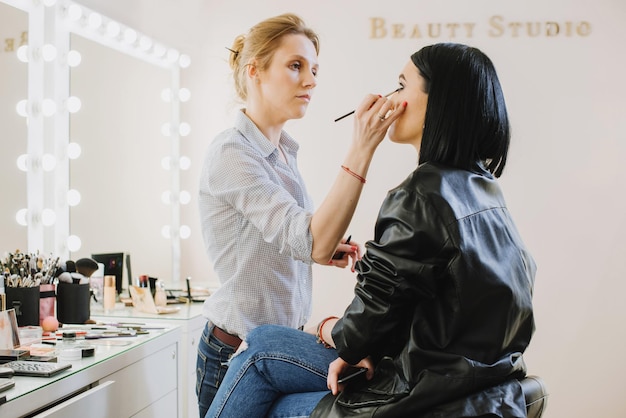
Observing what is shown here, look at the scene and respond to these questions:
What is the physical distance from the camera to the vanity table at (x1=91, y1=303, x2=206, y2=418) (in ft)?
6.84

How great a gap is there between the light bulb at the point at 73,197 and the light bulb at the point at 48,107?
0.29 meters

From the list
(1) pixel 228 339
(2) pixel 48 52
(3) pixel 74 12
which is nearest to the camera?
(1) pixel 228 339

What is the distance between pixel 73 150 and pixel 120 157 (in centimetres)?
32

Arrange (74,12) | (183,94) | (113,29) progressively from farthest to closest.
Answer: (183,94) < (113,29) < (74,12)

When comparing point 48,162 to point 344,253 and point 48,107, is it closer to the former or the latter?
point 48,107

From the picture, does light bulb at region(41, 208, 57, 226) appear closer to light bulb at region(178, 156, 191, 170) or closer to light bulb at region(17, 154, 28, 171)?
light bulb at region(17, 154, 28, 171)

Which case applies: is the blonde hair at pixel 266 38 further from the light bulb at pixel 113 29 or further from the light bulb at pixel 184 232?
the light bulb at pixel 184 232

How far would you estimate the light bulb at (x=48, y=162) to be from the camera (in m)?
2.24

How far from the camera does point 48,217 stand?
2.27 metres

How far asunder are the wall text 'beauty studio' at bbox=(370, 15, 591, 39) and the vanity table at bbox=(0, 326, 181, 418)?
1.78 meters

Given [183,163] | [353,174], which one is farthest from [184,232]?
[353,174]

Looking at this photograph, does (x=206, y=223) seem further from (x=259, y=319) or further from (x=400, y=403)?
(x=400, y=403)

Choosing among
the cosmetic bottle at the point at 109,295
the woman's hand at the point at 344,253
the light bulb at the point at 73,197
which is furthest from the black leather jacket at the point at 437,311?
the light bulb at the point at 73,197

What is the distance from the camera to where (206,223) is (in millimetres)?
1492
